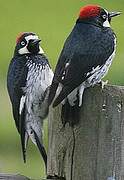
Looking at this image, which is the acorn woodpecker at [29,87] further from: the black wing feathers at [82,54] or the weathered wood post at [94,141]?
the weathered wood post at [94,141]

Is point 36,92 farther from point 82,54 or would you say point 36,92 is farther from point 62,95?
point 62,95

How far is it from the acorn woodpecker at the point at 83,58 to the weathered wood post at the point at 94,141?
0.15m

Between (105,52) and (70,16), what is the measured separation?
1849 centimetres

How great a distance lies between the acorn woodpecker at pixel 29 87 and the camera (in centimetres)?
531

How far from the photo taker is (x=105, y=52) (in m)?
4.48

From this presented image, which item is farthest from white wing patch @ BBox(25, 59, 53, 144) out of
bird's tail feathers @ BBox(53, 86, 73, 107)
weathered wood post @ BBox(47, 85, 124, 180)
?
weathered wood post @ BBox(47, 85, 124, 180)

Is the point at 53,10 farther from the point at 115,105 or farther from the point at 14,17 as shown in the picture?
the point at 115,105

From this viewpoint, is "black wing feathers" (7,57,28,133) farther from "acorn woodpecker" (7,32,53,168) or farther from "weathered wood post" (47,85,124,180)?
"weathered wood post" (47,85,124,180)

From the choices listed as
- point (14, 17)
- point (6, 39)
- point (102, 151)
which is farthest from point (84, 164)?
point (14, 17)

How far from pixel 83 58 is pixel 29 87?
4.30 ft

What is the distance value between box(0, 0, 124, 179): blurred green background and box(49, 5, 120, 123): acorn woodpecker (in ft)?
12.0

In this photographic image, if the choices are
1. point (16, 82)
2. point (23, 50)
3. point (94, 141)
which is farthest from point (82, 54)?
point (23, 50)

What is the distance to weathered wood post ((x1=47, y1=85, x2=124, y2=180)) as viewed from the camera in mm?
3469

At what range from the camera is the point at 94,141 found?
3.53 metres
